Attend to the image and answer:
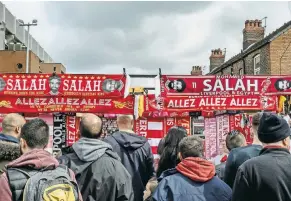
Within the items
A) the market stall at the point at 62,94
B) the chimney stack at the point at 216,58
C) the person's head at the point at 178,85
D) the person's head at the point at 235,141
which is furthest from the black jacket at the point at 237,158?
the chimney stack at the point at 216,58

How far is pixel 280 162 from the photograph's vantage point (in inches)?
121

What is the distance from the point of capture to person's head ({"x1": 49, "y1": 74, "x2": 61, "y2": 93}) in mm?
8383

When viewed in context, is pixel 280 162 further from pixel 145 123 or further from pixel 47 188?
pixel 145 123

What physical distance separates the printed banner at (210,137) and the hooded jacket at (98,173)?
5293mm

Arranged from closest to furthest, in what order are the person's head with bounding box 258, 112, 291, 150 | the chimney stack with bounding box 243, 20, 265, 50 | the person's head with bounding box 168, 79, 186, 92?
1. the person's head with bounding box 258, 112, 291, 150
2. the person's head with bounding box 168, 79, 186, 92
3. the chimney stack with bounding box 243, 20, 265, 50

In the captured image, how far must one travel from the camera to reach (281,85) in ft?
28.0

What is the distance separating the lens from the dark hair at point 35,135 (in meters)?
3.07

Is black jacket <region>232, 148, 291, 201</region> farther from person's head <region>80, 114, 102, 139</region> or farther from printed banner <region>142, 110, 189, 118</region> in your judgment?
printed banner <region>142, 110, 189, 118</region>

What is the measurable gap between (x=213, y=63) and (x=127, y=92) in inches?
957

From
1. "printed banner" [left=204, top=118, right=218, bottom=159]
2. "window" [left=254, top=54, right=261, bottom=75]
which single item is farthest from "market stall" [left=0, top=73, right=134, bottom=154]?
"window" [left=254, top=54, right=261, bottom=75]

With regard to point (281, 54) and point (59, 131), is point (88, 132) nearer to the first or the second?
point (59, 131)

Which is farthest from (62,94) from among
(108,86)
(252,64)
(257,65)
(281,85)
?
(252,64)

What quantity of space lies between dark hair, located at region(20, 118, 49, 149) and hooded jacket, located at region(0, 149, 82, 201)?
8 centimetres

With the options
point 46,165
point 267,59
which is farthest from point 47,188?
point 267,59
